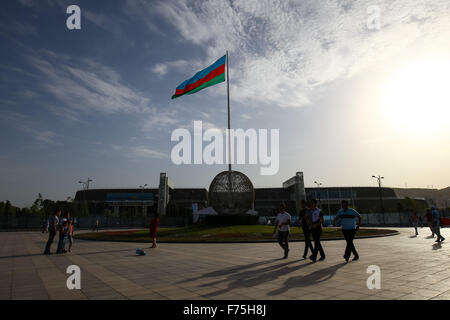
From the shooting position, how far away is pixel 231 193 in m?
24.6

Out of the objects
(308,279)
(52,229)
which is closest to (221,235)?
(52,229)

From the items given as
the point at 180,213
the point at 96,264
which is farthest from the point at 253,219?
the point at 180,213

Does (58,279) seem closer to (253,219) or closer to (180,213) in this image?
(253,219)

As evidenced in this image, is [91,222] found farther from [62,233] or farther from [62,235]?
[62,233]

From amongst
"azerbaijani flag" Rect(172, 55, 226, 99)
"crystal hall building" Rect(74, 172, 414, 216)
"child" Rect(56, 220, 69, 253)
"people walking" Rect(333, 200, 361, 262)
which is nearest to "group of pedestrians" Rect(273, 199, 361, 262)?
"people walking" Rect(333, 200, 361, 262)

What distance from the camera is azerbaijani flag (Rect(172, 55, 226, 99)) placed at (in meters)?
24.4

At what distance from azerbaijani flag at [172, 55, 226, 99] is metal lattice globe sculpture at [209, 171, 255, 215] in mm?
7999

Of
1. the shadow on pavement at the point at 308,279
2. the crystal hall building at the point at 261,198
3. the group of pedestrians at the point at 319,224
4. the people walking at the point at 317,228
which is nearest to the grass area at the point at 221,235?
the group of pedestrians at the point at 319,224

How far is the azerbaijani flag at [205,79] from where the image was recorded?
24.4m

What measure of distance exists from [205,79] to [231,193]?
34.3ft

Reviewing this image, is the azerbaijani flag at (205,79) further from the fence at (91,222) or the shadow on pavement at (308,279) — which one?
the fence at (91,222)

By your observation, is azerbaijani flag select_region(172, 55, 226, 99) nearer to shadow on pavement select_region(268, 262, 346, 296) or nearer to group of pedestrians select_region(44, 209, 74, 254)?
group of pedestrians select_region(44, 209, 74, 254)
